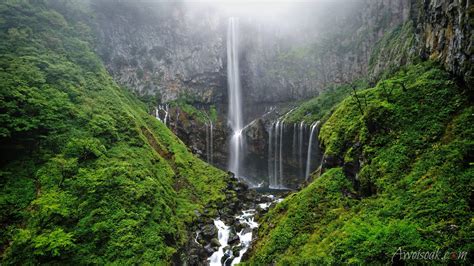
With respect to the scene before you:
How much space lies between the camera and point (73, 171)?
19.4m

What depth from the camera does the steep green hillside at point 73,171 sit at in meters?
16.2

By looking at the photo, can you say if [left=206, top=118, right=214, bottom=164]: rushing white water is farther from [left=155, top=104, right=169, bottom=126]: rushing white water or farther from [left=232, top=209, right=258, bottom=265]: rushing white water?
[left=232, top=209, right=258, bottom=265]: rushing white water

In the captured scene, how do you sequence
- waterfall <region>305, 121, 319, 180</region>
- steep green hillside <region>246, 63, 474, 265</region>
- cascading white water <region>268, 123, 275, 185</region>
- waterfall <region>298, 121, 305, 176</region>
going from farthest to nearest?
1. cascading white water <region>268, 123, 275, 185</region>
2. waterfall <region>298, 121, 305, 176</region>
3. waterfall <region>305, 121, 319, 180</region>
4. steep green hillside <region>246, 63, 474, 265</region>

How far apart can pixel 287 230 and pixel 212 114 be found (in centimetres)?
3689

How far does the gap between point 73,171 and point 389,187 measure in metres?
18.8

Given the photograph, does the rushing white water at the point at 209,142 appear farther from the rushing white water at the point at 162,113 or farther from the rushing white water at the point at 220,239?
the rushing white water at the point at 220,239

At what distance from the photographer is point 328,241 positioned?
13.5 metres

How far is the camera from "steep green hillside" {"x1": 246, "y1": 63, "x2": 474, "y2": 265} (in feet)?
34.3

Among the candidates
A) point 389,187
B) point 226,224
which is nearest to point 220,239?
point 226,224

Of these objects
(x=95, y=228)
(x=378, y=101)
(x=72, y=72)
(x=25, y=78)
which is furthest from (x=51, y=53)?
(x=378, y=101)

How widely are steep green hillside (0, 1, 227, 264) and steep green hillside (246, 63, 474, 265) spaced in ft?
25.6

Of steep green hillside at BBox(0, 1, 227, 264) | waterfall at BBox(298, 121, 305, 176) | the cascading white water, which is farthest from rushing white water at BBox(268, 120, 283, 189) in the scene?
steep green hillside at BBox(0, 1, 227, 264)

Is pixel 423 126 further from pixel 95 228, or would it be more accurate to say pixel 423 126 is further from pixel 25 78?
pixel 25 78

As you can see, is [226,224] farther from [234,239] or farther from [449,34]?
[449,34]
